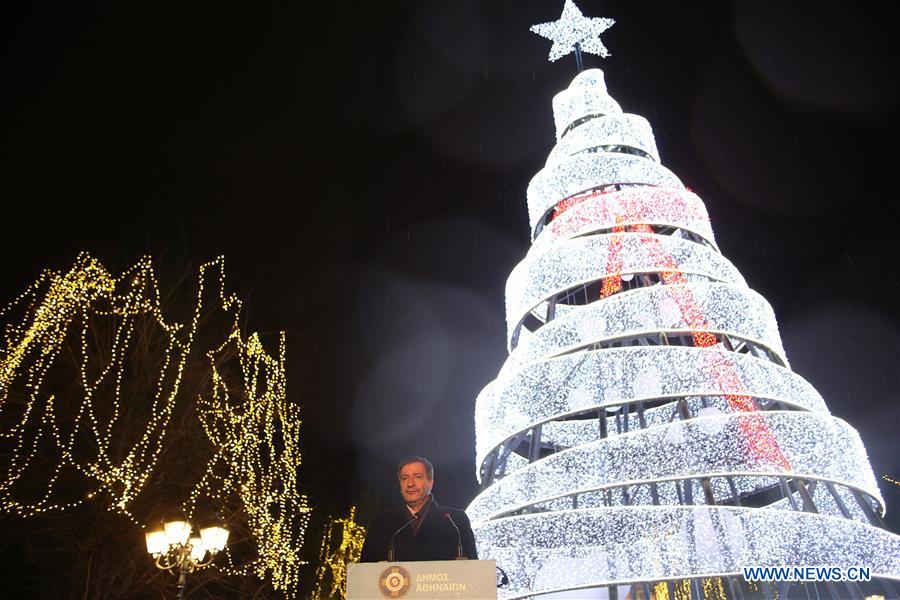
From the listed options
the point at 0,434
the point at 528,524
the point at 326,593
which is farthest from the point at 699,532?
the point at 326,593

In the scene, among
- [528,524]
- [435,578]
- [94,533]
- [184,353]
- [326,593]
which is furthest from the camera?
[326,593]

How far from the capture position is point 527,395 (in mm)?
9258

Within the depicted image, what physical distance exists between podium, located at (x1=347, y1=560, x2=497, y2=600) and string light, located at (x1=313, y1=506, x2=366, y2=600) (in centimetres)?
2063

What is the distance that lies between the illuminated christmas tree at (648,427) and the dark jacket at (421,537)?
455 centimetres

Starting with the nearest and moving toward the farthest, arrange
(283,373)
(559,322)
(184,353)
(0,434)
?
1. (0,434)
2. (559,322)
3. (184,353)
4. (283,373)

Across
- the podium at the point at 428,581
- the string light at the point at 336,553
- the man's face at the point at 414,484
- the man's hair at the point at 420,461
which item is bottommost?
the podium at the point at 428,581

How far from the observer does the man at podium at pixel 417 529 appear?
12.2 feet

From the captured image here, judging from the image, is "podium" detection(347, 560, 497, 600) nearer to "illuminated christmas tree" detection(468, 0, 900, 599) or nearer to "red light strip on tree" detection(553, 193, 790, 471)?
"illuminated christmas tree" detection(468, 0, 900, 599)

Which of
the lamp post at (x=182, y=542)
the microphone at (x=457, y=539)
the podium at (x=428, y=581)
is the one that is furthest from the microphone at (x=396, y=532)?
the lamp post at (x=182, y=542)

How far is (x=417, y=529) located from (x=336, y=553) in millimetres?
23424

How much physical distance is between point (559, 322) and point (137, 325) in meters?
7.41

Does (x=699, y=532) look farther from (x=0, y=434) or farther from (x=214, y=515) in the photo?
(x=0, y=434)

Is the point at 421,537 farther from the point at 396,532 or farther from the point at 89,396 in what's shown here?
the point at 89,396

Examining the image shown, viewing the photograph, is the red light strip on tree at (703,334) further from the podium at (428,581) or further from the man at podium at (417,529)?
the podium at (428,581)
